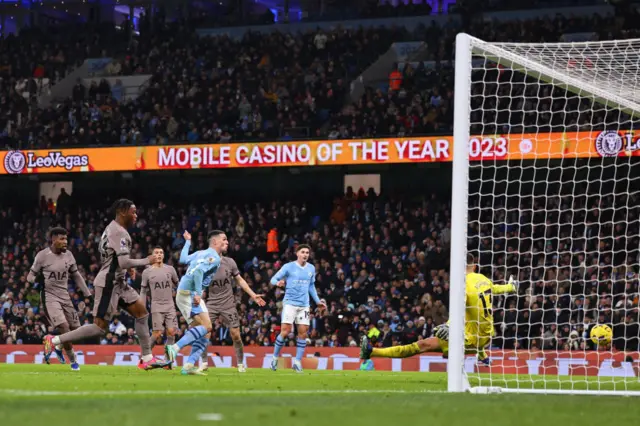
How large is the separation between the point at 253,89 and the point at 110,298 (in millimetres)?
21439

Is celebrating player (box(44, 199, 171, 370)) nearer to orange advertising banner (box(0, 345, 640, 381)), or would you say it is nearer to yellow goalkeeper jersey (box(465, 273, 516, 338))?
yellow goalkeeper jersey (box(465, 273, 516, 338))

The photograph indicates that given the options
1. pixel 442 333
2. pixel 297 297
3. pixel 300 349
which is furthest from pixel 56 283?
pixel 442 333

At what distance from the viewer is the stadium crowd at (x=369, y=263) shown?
20.5m

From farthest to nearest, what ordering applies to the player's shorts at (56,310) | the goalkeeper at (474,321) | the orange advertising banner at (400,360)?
the orange advertising banner at (400,360), the player's shorts at (56,310), the goalkeeper at (474,321)

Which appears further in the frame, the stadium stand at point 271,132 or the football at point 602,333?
the stadium stand at point 271,132

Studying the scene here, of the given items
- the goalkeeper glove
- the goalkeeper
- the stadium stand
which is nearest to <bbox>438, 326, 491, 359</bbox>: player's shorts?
the goalkeeper

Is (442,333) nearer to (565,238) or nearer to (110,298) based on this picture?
(110,298)

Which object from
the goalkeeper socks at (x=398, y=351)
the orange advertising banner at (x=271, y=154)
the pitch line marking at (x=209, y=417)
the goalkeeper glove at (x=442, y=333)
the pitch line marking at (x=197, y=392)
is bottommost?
the pitch line marking at (x=197, y=392)

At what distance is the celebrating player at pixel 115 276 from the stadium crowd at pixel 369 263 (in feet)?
25.4

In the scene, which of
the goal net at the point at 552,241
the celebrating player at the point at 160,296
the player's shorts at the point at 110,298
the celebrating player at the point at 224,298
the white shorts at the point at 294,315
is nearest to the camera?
the goal net at the point at 552,241

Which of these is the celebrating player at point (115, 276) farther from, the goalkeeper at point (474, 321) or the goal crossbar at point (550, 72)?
the goal crossbar at point (550, 72)

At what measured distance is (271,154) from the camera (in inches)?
1200

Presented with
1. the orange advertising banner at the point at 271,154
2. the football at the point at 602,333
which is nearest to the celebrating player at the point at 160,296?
the football at the point at 602,333

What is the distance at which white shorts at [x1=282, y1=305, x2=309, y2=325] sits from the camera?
59.3ft
